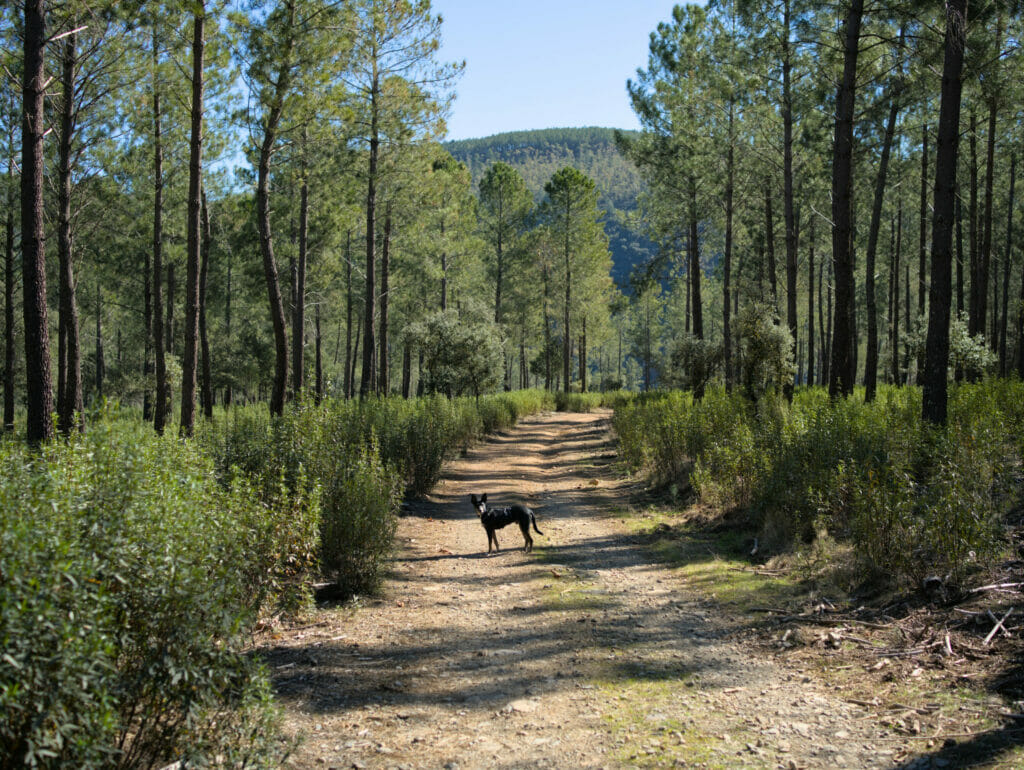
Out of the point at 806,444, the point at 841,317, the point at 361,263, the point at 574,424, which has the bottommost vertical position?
the point at 574,424

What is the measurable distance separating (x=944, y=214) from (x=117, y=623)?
9.58m

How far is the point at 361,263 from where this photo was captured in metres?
36.7

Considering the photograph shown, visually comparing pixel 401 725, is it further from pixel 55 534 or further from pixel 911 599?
pixel 911 599

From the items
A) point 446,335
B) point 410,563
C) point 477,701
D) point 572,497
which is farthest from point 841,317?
point 446,335

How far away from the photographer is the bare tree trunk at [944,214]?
8.35 m

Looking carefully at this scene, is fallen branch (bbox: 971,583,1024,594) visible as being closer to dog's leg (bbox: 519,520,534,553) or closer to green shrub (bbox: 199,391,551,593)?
dog's leg (bbox: 519,520,534,553)

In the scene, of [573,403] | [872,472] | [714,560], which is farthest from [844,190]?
[573,403]

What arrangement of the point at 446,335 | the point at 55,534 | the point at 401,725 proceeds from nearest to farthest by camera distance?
the point at 55,534
the point at 401,725
the point at 446,335

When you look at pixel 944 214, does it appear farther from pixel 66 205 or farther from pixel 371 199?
pixel 66 205

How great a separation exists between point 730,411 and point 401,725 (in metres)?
8.86

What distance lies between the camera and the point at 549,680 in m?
4.58

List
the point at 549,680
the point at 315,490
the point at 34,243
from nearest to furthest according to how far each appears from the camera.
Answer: the point at 549,680 < the point at 315,490 < the point at 34,243

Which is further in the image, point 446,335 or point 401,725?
point 446,335

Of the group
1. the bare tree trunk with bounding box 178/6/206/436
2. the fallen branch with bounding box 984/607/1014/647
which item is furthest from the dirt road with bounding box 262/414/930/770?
the bare tree trunk with bounding box 178/6/206/436
